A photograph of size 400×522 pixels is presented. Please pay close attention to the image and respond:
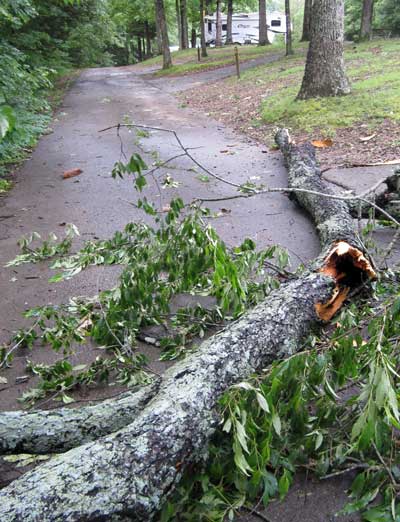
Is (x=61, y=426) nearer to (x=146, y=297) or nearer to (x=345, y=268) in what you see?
(x=146, y=297)

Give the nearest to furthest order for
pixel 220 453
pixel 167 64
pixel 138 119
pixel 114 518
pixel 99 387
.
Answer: pixel 114 518 → pixel 220 453 → pixel 99 387 → pixel 138 119 → pixel 167 64

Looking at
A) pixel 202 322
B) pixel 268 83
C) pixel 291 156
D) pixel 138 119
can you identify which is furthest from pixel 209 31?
pixel 202 322

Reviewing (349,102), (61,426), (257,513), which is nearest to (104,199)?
(61,426)

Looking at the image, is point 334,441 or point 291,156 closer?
point 334,441

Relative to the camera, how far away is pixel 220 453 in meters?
2.32

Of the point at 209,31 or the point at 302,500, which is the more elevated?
the point at 209,31

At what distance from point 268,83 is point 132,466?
50.9ft

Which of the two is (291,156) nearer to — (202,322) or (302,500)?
(202,322)

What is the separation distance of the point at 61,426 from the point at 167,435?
0.63m

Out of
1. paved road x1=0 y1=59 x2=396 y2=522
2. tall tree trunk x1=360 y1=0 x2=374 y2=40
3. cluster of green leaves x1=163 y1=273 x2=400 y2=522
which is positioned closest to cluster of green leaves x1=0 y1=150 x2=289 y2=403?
paved road x1=0 y1=59 x2=396 y2=522

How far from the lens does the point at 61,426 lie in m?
2.46

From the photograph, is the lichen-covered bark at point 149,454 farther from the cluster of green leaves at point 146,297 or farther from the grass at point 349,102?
the grass at point 349,102

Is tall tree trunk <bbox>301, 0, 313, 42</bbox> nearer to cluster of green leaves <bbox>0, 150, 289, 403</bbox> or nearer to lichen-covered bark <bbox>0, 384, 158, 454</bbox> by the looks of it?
cluster of green leaves <bbox>0, 150, 289, 403</bbox>

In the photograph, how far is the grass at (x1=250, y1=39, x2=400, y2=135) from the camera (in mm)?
10000
